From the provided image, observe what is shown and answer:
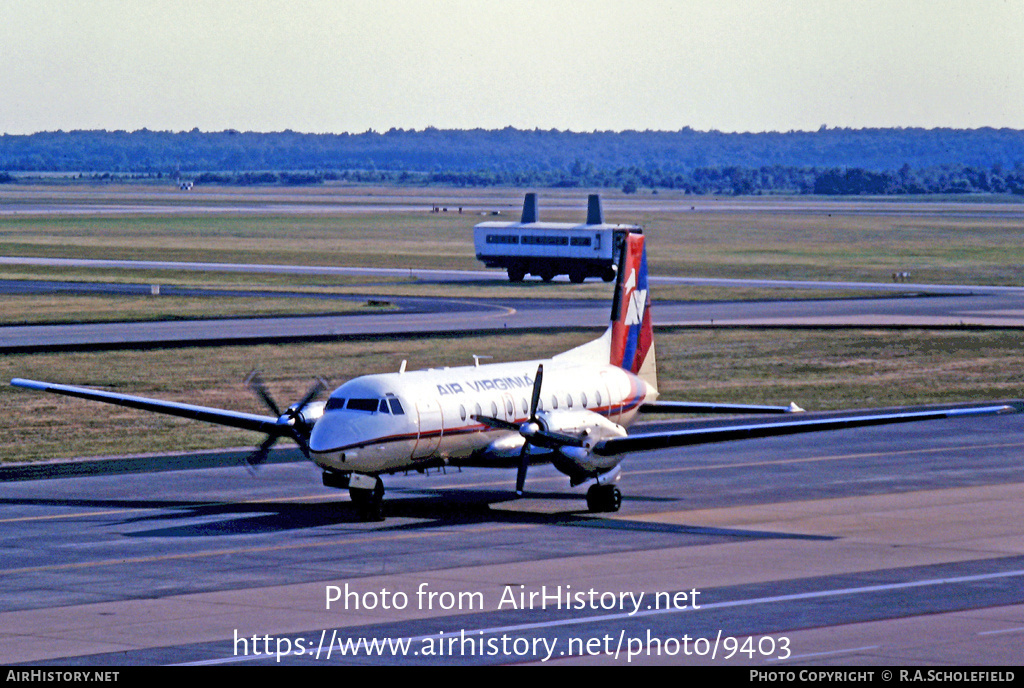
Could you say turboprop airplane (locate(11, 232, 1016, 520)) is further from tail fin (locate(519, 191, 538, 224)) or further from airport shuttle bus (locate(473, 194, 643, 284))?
tail fin (locate(519, 191, 538, 224))

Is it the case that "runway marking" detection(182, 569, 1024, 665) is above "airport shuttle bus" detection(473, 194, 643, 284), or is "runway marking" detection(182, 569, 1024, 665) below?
below

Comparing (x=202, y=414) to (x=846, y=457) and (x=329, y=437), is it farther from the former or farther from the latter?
(x=846, y=457)

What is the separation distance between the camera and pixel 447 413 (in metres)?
35.2

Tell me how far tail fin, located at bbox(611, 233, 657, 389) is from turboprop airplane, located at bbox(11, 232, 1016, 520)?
259 cm

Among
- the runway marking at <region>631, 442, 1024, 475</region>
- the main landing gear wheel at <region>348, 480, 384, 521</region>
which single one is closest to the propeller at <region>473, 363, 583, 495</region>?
the main landing gear wheel at <region>348, 480, 384, 521</region>

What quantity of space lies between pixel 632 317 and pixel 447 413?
838 centimetres

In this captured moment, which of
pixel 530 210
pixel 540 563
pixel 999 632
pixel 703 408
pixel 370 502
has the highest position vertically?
pixel 530 210

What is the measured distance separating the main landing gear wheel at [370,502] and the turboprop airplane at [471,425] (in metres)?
0.02

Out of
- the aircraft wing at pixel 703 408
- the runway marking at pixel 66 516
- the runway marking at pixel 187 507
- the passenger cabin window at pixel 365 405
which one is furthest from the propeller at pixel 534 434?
the runway marking at pixel 66 516

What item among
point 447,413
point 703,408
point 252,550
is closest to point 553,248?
point 703,408

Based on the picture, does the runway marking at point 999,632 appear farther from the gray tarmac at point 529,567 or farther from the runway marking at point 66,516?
the runway marking at point 66,516

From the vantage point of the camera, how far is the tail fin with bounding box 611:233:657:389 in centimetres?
4141
